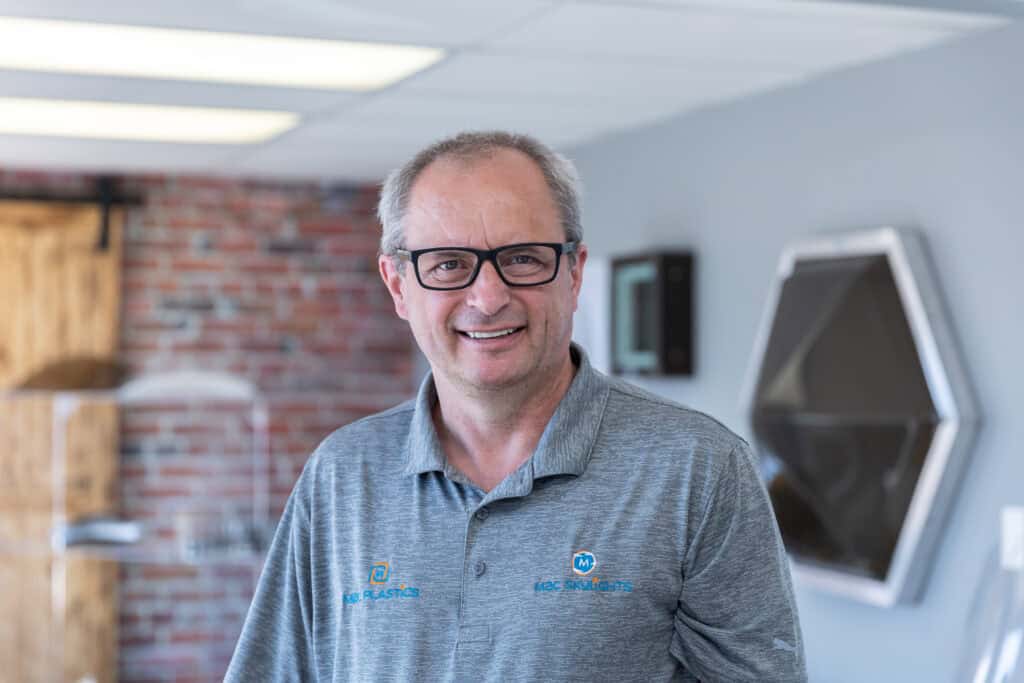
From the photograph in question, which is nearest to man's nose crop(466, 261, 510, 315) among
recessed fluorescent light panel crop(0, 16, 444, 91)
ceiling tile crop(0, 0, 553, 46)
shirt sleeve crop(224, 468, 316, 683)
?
shirt sleeve crop(224, 468, 316, 683)

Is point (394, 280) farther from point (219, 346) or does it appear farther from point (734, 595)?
point (219, 346)

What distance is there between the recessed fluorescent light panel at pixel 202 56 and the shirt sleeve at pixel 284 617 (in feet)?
5.41

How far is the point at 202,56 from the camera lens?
3529 millimetres

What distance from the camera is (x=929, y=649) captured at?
11.3 ft

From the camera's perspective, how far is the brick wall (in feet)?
20.2

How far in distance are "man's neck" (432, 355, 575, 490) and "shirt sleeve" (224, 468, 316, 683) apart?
0.24 metres

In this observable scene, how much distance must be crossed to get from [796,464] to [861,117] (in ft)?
3.05

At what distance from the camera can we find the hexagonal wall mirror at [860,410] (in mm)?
3314

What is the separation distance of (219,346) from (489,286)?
472 cm

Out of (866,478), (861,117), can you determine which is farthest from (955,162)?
(866,478)

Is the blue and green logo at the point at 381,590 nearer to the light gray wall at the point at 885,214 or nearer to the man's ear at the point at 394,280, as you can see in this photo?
the man's ear at the point at 394,280

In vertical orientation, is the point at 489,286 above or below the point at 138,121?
below

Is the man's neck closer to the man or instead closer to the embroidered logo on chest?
the man

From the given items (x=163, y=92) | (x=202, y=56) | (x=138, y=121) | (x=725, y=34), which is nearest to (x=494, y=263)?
(x=725, y=34)
